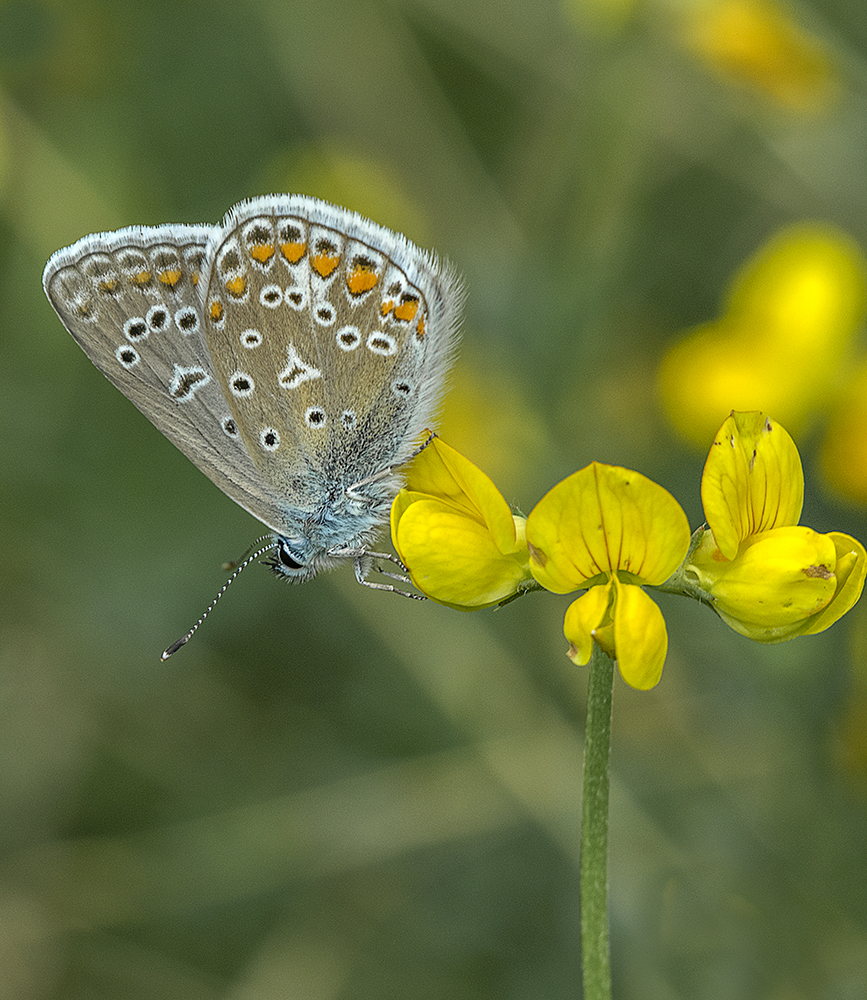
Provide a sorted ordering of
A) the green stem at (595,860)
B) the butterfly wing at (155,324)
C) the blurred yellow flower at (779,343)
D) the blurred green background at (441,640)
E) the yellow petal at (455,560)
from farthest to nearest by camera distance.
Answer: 1. the blurred yellow flower at (779,343)
2. the blurred green background at (441,640)
3. the butterfly wing at (155,324)
4. the yellow petal at (455,560)
5. the green stem at (595,860)

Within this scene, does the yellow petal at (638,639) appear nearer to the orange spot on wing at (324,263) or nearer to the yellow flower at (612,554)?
the yellow flower at (612,554)

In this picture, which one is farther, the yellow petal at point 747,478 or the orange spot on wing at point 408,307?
the orange spot on wing at point 408,307

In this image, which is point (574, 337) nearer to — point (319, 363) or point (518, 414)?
point (518, 414)

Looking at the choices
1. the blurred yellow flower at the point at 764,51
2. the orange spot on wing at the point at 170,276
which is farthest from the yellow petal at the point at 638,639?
the blurred yellow flower at the point at 764,51

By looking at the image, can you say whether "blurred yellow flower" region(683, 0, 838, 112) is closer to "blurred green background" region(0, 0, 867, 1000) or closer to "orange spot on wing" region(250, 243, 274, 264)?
"blurred green background" region(0, 0, 867, 1000)

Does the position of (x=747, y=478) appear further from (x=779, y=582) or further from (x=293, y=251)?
(x=293, y=251)

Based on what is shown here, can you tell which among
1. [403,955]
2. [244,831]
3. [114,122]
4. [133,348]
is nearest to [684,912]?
[403,955]

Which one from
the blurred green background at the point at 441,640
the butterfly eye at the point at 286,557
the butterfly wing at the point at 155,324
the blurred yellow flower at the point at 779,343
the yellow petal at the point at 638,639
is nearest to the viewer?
the yellow petal at the point at 638,639
